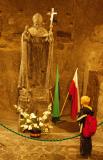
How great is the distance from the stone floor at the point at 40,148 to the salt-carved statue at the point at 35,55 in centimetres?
118

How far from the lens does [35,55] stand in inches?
322

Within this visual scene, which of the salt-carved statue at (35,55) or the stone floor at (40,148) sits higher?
the salt-carved statue at (35,55)

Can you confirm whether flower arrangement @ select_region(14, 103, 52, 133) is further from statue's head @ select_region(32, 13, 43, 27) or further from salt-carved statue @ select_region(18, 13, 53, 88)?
statue's head @ select_region(32, 13, 43, 27)

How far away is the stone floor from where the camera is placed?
23.1 ft

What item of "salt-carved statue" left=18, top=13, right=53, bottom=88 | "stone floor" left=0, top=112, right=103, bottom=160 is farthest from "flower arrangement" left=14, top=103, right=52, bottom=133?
"salt-carved statue" left=18, top=13, right=53, bottom=88

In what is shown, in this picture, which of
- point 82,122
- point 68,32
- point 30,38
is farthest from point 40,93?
point 68,32

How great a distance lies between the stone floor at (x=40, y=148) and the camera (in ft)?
23.1

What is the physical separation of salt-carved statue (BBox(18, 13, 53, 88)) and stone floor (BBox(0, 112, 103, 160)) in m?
1.18

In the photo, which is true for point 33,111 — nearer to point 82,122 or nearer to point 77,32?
point 82,122

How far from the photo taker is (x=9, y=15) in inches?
377

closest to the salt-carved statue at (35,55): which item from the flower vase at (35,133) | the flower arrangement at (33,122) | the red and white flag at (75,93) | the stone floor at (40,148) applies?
the flower arrangement at (33,122)

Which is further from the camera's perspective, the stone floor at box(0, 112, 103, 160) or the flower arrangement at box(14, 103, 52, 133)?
the flower arrangement at box(14, 103, 52, 133)

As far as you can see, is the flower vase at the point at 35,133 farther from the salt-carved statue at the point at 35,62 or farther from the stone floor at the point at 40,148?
the salt-carved statue at the point at 35,62

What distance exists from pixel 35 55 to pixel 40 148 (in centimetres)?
200
